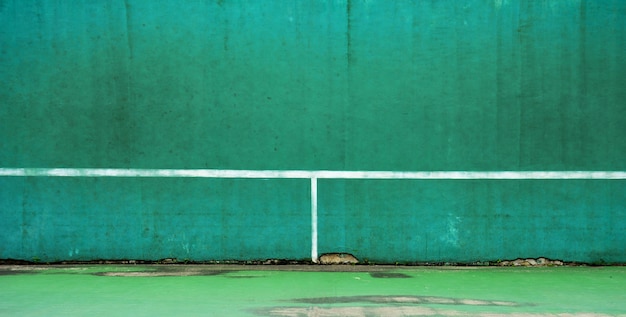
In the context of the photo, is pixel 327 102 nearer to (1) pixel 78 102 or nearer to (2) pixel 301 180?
(2) pixel 301 180

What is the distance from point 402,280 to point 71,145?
3979mm

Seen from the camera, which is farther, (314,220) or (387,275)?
(314,220)

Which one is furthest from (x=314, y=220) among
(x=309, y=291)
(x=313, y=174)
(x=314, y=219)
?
(x=309, y=291)

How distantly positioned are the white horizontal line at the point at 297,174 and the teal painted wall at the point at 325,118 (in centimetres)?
Result: 7

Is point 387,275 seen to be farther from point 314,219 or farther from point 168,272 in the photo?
point 168,272

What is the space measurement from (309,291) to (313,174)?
156cm

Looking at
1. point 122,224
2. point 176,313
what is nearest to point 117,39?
point 122,224

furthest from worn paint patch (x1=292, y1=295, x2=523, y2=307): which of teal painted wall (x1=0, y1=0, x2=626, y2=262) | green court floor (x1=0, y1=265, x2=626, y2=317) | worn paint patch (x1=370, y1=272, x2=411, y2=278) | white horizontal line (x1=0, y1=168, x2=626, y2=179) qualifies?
white horizontal line (x1=0, y1=168, x2=626, y2=179)

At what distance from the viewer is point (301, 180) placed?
22.1 ft

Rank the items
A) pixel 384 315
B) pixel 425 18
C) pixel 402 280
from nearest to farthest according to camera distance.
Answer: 1. pixel 384 315
2. pixel 402 280
3. pixel 425 18

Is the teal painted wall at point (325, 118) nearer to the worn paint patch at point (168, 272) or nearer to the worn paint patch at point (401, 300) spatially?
the worn paint patch at point (168, 272)

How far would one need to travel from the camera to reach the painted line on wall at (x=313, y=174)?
22.0ft

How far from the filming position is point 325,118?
6715mm

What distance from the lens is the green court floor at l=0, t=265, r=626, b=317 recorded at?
494 cm
